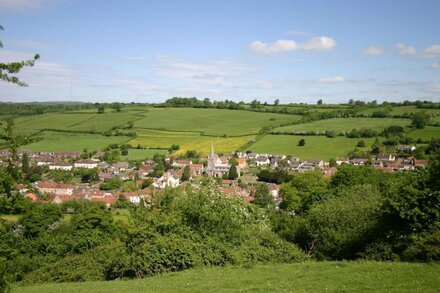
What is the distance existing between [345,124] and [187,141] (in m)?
39.5

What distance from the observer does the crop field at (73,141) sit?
106250 millimetres

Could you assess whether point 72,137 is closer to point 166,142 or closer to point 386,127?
point 166,142

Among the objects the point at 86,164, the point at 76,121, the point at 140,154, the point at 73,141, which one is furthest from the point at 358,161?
the point at 76,121

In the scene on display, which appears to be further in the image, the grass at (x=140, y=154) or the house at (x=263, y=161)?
the grass at (x=140, y=154)

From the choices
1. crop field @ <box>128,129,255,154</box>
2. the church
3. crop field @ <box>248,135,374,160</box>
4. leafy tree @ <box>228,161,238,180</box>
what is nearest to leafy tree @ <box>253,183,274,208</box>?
leafy tree @ <box>228,161,238,180</box>

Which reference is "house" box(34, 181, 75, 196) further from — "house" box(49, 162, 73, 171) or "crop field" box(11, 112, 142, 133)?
"crop field" box(11, 112, 142, 133)

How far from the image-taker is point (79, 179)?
3593 inches

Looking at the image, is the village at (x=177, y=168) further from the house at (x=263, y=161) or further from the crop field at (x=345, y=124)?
the crop field at (x=345, y=124)

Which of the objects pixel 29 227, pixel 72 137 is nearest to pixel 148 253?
pixel 29 227

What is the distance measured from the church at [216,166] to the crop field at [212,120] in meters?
18.2

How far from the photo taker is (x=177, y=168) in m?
93.6

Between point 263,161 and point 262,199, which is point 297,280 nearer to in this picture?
point 262,199

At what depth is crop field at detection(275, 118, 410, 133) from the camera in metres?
102

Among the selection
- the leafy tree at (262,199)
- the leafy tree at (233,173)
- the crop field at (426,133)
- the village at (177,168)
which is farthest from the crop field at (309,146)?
the leafy tree at (262,199)
